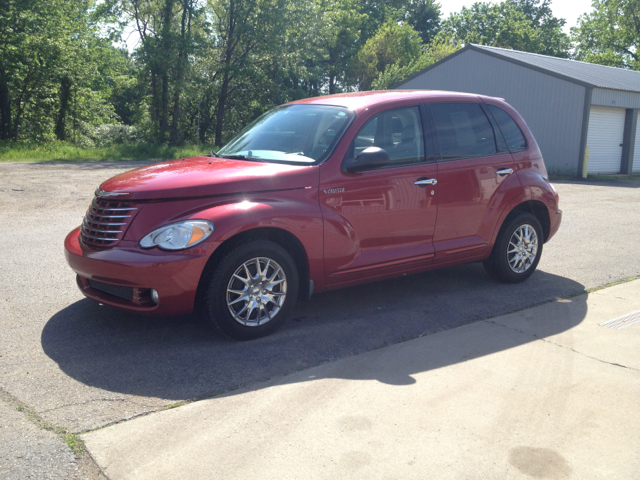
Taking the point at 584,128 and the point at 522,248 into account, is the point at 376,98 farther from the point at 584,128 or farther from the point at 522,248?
the point at 584,128

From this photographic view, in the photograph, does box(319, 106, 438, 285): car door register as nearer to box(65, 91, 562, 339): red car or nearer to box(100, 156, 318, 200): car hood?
box(65, 91, 562, 339): red car

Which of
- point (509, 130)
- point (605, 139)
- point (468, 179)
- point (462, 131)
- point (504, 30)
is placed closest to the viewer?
point (468, 179)

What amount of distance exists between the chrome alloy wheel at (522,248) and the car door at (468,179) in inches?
14.8

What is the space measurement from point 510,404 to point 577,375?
0.76m

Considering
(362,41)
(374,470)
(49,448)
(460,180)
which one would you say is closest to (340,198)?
(460,180)

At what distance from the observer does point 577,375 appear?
13.5ft

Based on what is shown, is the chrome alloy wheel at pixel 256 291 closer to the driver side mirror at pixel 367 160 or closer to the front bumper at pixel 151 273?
the front bumper at pixel 151 273

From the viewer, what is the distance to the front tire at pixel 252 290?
14.1ft

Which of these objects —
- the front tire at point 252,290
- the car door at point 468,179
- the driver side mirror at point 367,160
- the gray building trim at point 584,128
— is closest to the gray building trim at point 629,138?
the gray building trim at point 584,128

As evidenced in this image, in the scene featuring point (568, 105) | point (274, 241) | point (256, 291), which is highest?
point (568, 105)

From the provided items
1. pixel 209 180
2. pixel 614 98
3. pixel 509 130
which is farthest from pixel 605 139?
pixel 209 180

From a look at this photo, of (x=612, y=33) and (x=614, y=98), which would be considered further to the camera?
(x=612, y=33)

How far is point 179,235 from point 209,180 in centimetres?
51

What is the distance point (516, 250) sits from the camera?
6246 mm
